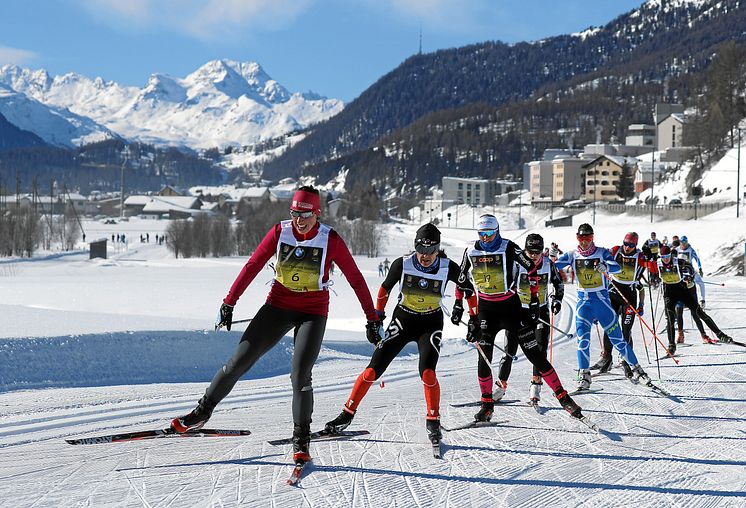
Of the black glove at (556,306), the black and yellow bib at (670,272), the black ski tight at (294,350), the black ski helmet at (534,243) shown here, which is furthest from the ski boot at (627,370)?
the black ski tight at (294,350)

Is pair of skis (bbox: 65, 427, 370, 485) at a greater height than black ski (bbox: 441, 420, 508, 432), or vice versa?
pair of skis (bbox: 65, 427, 370, 485)

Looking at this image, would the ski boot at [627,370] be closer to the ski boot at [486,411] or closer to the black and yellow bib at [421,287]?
the ski boot at [486,411]

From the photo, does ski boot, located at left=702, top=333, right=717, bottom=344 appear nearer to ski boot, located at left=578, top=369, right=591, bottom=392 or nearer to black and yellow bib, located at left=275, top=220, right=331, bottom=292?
ski boot, located at left=578, top=369, right=591, bottom=392

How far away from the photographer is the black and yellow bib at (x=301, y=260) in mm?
5953

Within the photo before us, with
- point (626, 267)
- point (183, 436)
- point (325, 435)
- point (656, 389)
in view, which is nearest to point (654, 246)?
point (626, 267)

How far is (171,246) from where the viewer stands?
72.6 m

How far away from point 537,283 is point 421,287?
3.01m

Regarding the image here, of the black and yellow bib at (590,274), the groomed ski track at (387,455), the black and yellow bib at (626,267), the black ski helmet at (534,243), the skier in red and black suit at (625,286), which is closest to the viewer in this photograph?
the groomed ski track at (387,455)

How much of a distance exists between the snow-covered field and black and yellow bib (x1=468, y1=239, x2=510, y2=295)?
4.73ft

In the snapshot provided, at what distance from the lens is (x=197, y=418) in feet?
20.0

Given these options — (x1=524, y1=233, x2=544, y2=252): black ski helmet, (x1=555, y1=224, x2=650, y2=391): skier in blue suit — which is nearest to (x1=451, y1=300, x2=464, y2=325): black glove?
(x1=524, y1=233, x2=544, y2=252): black ski helmet

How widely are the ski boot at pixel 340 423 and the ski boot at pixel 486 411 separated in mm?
1463

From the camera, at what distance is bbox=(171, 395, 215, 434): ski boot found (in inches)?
239

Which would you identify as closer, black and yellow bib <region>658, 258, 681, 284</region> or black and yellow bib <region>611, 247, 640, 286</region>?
black and yellow bib <region>611, 247, 640, 286</region>
